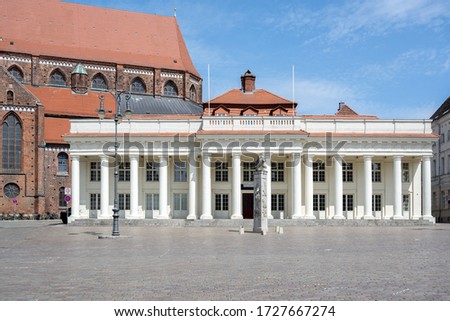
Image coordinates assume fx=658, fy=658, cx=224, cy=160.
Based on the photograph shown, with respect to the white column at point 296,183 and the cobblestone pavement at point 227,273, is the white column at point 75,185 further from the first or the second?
the cobblestone pavement at point 227,273

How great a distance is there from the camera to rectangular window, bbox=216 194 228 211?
5909cm

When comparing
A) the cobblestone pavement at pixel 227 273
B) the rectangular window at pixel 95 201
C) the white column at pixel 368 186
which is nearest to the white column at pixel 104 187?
the rectangular window at pixel 95 201

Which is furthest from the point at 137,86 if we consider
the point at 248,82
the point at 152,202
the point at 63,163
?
the point at 152,202

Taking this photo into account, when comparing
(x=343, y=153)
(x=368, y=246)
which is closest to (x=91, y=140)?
(x=343, y=153)

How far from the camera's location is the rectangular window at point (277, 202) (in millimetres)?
58906

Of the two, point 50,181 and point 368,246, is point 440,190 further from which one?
point 368,246

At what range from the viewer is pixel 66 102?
277 feet

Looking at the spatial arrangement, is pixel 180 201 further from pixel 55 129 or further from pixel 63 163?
pixel 55 129

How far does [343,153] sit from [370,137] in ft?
8.76

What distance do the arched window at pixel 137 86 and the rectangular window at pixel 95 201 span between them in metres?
32.7

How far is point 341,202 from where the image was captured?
5678cm

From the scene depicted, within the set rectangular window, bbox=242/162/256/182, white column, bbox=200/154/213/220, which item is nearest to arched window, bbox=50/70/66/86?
rectangular window, bbox=242/162/256/182
